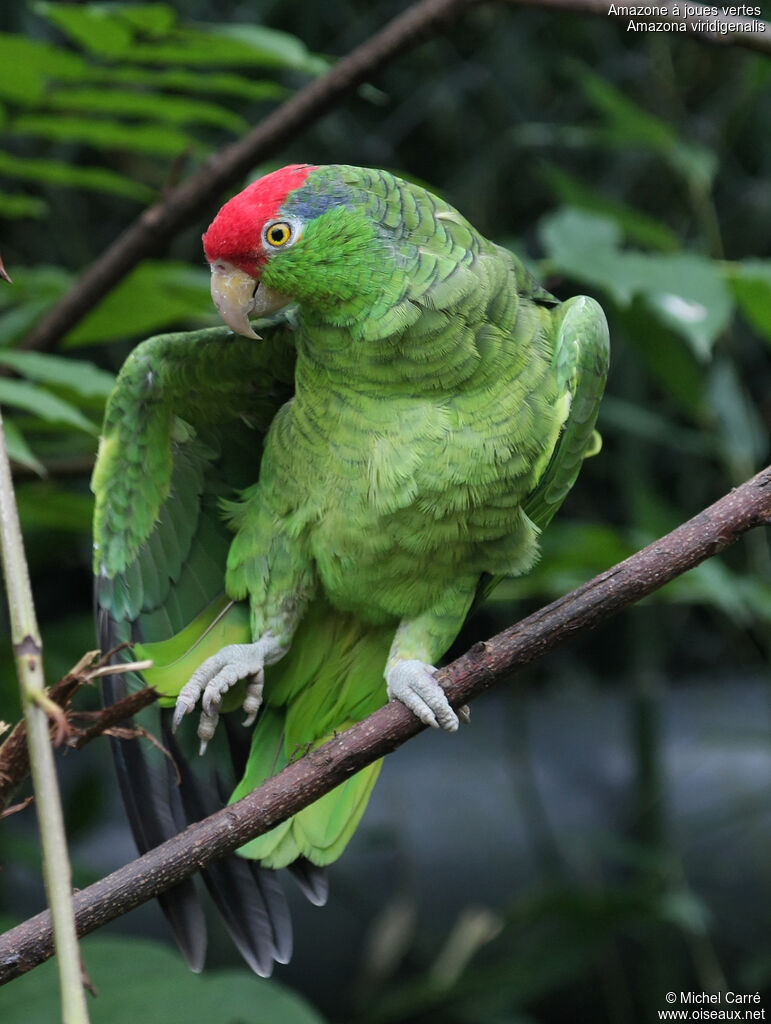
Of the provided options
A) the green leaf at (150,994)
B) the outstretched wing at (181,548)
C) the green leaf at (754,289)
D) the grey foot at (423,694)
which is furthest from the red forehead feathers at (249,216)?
the green leaf at (150,994)

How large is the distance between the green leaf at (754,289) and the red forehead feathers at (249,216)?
491mm

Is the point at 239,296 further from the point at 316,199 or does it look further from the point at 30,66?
the point at 30,66

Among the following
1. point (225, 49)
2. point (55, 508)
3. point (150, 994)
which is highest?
point (225, 49)

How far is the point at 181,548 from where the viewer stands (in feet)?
3.32

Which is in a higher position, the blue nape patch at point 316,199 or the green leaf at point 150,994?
the blue nape patch at point 316,199

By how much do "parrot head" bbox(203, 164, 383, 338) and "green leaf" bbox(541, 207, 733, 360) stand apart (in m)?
0.30

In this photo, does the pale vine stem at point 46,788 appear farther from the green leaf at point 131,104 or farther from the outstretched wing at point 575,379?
the green leaf at point 131,104

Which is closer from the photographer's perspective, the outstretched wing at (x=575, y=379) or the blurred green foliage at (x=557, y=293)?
the outstretched wing at (x=575, y=379)

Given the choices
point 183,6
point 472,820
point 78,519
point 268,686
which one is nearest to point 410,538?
point 268,686

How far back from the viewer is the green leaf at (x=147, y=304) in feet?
3.89

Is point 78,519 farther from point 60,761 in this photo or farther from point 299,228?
point 60,761

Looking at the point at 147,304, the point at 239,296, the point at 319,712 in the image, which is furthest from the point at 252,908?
the point at 147,304

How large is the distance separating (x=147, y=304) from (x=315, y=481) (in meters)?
0.44

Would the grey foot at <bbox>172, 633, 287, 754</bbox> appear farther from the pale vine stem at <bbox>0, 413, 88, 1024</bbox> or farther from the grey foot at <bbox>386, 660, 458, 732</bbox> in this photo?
the pale vine stem at <bbox>0, 413, 88, 1024</bbox>
